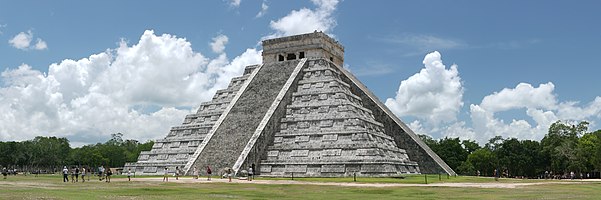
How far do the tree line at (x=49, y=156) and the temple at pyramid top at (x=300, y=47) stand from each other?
142 feet

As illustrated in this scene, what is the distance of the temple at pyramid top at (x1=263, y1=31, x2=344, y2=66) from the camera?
139ft

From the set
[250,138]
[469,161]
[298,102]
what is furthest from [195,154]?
[469,161]

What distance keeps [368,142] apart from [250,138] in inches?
278

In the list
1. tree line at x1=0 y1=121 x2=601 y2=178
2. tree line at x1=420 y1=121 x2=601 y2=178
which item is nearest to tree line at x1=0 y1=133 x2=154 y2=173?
tree line at x1=0 y1=121 x2=601 y2=178

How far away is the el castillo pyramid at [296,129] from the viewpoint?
31.5 m

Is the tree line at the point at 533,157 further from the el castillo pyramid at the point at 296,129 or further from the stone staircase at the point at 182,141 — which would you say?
the stone staircase at the point at 182,141

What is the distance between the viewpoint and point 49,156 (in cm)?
8062

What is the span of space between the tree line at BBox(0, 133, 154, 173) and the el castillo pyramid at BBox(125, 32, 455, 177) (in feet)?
144

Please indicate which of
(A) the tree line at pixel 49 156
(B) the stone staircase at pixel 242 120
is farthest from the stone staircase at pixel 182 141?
(A) the tree line at pixel 49 156

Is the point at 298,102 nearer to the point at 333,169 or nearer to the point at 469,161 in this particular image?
the point at 333,169

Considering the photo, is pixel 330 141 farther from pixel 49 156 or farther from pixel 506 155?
pixel 49 156

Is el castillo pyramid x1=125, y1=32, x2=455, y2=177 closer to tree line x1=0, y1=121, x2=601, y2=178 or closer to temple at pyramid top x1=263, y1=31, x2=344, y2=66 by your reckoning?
temple at pyramid top x1=263, y1=31, x2=344, y2=66

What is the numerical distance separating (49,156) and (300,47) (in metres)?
53.4

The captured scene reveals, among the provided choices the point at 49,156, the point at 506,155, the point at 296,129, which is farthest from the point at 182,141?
the point at 49,156
